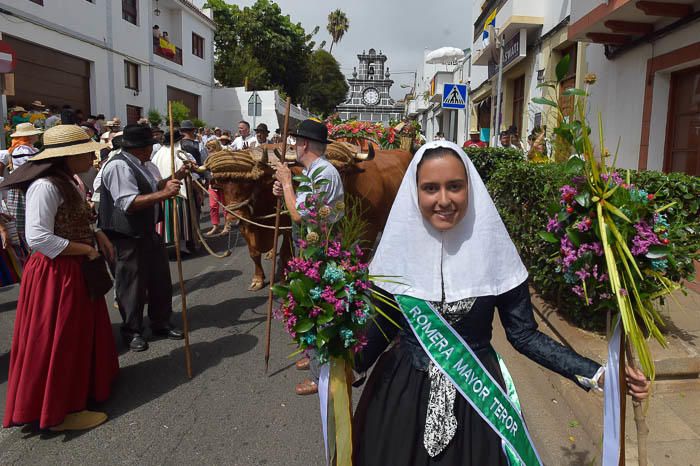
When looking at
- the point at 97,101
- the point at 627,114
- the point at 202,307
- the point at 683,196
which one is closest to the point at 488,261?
the point at 683,196

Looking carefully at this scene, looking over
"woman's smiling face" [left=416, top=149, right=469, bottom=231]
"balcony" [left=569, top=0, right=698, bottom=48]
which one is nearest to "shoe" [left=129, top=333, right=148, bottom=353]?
"woman's smiling face" [left=416, top=149, right=469, bottom=231]

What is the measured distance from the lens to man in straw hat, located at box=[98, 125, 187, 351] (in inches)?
177

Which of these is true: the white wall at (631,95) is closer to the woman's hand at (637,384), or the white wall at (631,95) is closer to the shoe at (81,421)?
the woman's hand at (637,384)

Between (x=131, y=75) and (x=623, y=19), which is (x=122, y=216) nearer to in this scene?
(x=623, y=19)

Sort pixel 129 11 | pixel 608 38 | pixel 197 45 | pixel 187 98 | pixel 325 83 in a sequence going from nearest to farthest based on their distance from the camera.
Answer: pixel 608 38
pixel 129 11
pixel 187 98
pixel 197 45
pixel 325 83

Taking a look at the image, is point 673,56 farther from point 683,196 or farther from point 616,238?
point 616,238

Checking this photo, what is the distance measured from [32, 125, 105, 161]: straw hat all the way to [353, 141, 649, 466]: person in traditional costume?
258 centimetres

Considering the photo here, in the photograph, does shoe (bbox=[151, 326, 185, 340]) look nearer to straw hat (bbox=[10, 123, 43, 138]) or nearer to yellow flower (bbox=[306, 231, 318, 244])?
yellow flower (bbox=[306, 231, 318, 244])

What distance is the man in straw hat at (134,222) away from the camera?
14.8ft

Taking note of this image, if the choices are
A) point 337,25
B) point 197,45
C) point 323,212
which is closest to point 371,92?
point 337,25

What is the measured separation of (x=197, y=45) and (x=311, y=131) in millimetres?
27389

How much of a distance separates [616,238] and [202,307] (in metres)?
5.07

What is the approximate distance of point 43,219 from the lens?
341 cm

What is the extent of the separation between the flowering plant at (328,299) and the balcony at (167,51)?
24.2m
